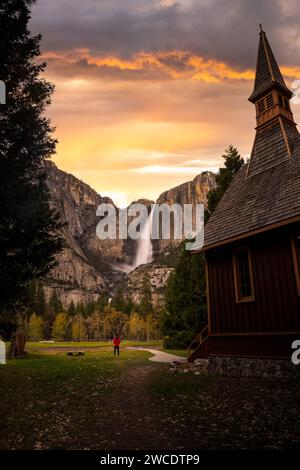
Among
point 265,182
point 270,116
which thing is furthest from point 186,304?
point 270,116

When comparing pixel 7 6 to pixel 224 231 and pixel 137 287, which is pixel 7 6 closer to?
pixel 224 231

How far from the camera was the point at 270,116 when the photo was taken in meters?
15.6

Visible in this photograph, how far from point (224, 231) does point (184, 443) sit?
946cm

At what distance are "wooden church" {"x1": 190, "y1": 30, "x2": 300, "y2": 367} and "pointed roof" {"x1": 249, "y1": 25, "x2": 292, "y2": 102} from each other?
0.21 ft

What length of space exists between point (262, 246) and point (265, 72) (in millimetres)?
10804

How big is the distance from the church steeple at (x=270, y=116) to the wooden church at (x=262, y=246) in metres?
0.05

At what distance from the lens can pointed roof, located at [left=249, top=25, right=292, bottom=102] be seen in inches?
628

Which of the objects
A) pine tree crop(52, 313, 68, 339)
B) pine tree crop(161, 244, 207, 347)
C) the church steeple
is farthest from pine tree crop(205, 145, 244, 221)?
pine tree crop(52, 313, 68, 339)

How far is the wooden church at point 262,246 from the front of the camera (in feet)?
35.0

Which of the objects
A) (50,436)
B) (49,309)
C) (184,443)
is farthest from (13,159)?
(49,309)
